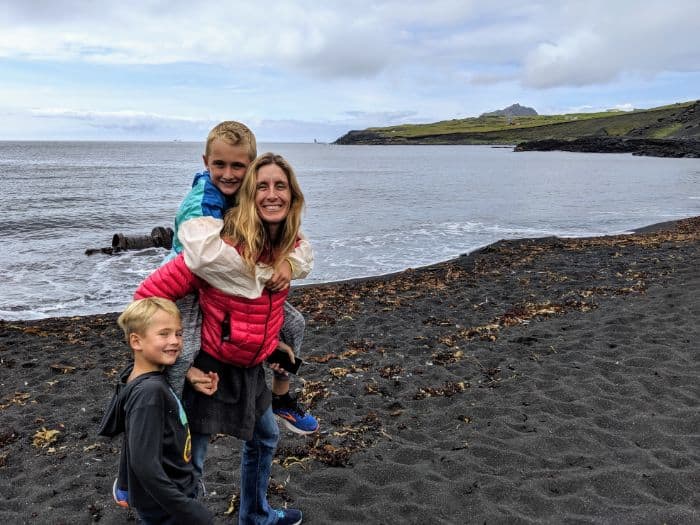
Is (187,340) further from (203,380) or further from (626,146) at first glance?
(626,146)

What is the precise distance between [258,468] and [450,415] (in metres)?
2.84

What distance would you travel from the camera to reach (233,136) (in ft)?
9.70

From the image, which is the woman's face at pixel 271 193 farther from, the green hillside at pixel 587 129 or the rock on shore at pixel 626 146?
the green hillside at pixel 587 129

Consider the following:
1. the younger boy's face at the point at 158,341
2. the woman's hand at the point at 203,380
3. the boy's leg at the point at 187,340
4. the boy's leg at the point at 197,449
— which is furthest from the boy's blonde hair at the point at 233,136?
the boy's leg at the point at 197,449

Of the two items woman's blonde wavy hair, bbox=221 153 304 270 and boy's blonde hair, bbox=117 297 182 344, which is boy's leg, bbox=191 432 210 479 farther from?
woman's blonde wavy hair, bbox=221 153 304 270

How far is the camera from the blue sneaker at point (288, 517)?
3913 millimetres

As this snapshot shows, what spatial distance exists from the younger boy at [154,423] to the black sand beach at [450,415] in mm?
1767

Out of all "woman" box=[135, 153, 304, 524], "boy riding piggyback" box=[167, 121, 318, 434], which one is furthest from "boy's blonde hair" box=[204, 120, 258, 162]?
"woman" box=[135, 153, 304, 524]

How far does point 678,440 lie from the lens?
4.92 m

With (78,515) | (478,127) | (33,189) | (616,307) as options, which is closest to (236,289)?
(78,515)

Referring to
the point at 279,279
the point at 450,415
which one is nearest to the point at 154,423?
the point at 279,279

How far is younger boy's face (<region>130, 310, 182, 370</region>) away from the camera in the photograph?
267 centimetres

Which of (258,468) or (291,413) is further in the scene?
(291,413)

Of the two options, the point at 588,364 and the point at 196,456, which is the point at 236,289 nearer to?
the point at 196,456
